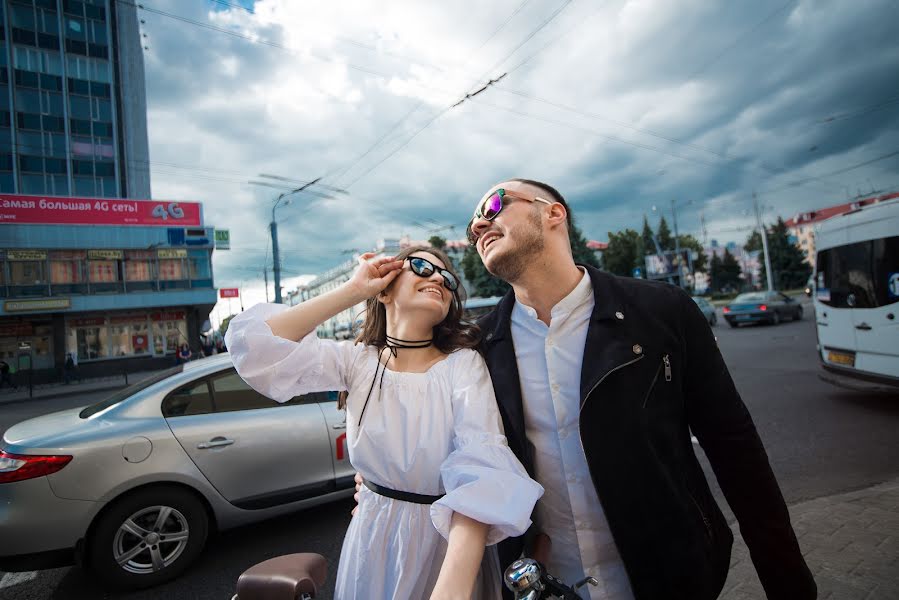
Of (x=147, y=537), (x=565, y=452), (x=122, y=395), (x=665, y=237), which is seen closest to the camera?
(x=565, y=452)

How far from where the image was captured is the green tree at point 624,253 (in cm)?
6453

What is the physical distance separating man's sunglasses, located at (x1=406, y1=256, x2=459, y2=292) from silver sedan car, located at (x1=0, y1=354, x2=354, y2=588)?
2474mm

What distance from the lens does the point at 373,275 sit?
1.71 meters

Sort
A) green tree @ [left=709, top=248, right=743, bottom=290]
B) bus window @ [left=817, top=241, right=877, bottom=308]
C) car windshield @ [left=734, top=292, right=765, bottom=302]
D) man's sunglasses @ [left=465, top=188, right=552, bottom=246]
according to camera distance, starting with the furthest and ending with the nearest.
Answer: green tree @ [left=709, top=248, right=743, bottom=290], car windshield @ [left=734, top=292, right=765, bottom=302], bus window @ [left=817, top=241, right=877, bottom=308], man's sunglasses @ [left=465, top=188, right=552, bottom=246]

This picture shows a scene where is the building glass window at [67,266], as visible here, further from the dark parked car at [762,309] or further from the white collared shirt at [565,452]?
the dark parked car at [762,309]

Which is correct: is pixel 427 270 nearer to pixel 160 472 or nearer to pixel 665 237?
pixel 160 472

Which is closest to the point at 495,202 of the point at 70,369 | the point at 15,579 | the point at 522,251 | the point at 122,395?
the point at 522,251

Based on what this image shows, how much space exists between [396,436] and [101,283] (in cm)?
3178

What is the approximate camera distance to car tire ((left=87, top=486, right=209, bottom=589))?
3027mm

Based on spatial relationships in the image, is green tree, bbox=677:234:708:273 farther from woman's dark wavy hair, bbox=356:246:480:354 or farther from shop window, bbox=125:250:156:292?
woman's dark wavy hair, bbox=356:246:480:354

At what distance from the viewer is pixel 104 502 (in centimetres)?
301

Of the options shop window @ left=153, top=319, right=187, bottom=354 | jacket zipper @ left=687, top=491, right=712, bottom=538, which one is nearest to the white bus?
jacket zipper @ left=687, top=491, right=712, bottom=538

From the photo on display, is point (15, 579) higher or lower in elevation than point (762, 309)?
lower

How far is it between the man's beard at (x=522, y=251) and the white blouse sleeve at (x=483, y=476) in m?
0.41
